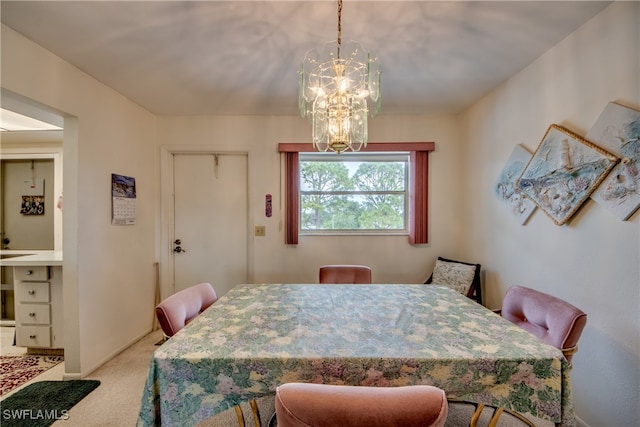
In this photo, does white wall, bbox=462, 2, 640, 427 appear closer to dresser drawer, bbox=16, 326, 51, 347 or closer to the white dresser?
the white dresser

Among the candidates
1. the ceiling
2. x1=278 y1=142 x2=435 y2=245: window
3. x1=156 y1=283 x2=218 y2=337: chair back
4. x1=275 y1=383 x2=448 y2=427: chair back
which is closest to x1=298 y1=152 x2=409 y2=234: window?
x1=278 y1=142 x2=435 y2=245: window

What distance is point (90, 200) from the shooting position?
2316 mm

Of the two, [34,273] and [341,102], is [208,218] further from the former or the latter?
[341,102]

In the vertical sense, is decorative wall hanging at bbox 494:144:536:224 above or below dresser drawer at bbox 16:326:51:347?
above

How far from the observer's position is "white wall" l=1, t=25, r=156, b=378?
1911mm

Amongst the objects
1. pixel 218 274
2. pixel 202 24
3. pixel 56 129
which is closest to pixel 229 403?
pixel 202 24

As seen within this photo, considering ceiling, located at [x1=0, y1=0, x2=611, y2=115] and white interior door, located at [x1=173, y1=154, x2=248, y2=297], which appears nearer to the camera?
ceiling, located at [x1=0, y1=0, x2=611, y2=115]

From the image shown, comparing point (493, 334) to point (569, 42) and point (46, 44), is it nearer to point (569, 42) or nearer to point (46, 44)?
point (569, 42)

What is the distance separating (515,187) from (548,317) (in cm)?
127

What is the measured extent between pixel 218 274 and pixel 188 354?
2372 mm

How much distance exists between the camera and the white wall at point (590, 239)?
1.43 metres

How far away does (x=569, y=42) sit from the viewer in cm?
178

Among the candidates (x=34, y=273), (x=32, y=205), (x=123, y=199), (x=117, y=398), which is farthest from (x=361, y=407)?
(x=32, y=205)

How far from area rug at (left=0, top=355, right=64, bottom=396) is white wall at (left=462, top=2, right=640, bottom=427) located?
398cm
